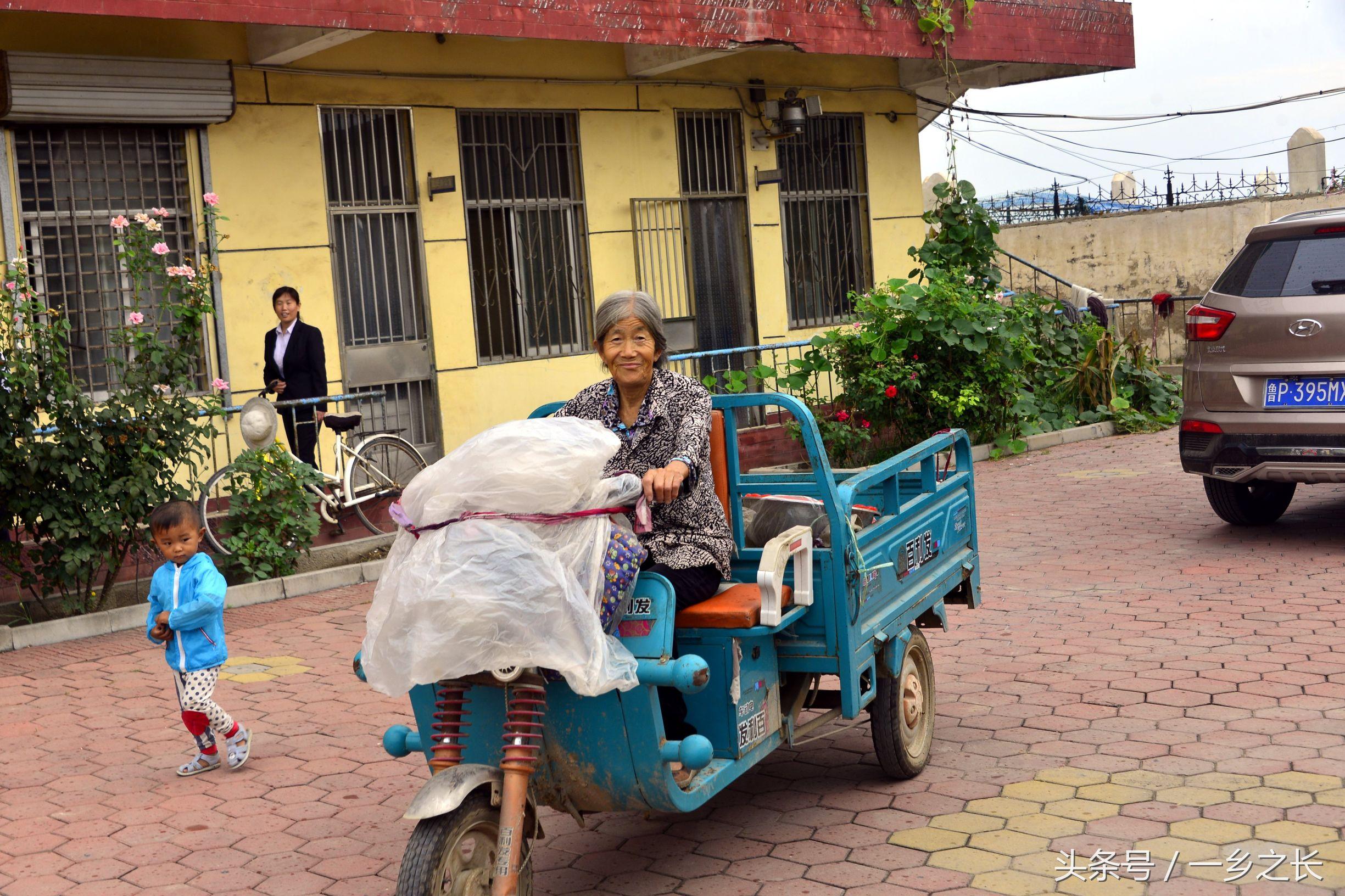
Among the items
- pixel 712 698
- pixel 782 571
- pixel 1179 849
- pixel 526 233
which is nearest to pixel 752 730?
pixel 712 698

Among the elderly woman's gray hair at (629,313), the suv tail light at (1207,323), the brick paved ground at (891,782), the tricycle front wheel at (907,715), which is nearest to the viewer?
the brick paved ground at (891,782)

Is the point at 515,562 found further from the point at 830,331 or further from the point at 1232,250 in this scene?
the point at 1232,250

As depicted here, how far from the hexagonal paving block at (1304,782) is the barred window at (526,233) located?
867 cm

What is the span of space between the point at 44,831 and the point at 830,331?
357 inches

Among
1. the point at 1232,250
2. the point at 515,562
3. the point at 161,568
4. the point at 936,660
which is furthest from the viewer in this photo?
the point at 1232,250

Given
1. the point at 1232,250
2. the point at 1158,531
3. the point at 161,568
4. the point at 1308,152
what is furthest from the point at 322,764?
the point at 1308,152

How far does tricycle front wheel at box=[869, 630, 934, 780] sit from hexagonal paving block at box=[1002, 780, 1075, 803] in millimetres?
355

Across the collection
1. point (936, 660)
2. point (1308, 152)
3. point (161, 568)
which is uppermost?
point (1308, 152)

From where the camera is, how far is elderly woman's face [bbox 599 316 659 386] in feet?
14.0

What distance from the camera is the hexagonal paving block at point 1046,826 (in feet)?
13.9

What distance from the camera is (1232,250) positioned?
2258cm

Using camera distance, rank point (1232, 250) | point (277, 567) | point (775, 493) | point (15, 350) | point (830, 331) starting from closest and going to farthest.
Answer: point (775, 493) < point (15, 350) < point (277, 567) < point (830, 331) < point (1232, 250)

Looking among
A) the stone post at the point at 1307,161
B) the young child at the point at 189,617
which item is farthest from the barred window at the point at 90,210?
the stone post at the point at 1307,161

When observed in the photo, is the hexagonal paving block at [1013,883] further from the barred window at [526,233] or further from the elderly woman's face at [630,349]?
the barred window at [526,233]
